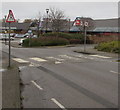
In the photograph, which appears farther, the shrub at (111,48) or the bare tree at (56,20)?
the bare tree at (56,20)

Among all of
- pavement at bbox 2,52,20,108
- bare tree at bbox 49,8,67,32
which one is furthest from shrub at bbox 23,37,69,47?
pavement at bbox 2,52,20,108

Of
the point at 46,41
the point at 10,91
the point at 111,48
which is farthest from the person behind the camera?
the point at 46,41

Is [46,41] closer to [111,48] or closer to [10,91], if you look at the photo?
[111,48]

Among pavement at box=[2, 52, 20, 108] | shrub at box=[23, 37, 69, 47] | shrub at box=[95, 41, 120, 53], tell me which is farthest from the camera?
shrub at box=[23, 37, 69, 47]

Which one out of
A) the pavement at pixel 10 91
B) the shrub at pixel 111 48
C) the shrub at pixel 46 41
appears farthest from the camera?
the shrub at pixel 46 41

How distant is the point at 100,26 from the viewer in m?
69.7

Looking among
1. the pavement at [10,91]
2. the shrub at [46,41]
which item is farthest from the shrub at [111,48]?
the pavement at [10,91]

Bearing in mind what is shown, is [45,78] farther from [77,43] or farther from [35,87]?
[77,43]

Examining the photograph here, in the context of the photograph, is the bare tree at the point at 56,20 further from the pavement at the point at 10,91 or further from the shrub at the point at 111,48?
the pavement at the point at 10,91

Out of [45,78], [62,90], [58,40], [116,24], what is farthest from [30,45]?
[116,24]

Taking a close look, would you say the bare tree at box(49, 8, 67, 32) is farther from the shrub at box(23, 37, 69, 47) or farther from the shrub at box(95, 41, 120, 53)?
the shrub at box(95, 41, 120, 53)

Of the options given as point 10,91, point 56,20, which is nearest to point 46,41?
point 56,20

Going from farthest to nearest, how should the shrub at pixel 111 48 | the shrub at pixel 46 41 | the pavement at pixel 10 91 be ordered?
the shrub at pixel 46 41, the shrub at pixel 111 48, the pavement at pixel 10 91

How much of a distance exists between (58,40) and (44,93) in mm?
31181
